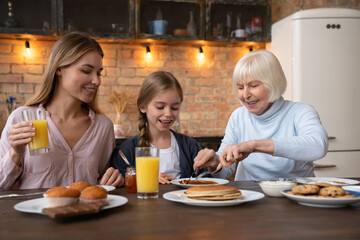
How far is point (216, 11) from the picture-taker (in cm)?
405

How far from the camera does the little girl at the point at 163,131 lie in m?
2.14

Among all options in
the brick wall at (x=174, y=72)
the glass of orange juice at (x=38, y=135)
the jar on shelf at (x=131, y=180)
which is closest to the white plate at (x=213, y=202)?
the jar on shelf at (x=131, y=180)

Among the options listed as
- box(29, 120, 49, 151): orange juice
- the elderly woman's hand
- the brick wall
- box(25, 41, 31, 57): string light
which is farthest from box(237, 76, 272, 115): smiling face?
box(25, 41, 31, 57): string light

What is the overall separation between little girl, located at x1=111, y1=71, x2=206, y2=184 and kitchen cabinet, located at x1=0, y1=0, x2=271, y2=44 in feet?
5.51

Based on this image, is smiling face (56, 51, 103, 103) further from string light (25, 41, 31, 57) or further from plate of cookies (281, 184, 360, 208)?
string light (25, 41, 31, 57)

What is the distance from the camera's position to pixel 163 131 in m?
2.28

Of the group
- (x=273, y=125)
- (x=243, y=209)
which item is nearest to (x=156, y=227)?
(x=243, y=209)

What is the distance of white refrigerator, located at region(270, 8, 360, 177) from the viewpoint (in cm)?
371

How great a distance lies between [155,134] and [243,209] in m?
1.23

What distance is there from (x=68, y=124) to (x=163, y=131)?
23.0 inches

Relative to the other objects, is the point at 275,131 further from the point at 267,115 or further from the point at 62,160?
the point at 62,160

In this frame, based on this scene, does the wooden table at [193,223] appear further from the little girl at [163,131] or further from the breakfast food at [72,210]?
the little girl at [163,131]

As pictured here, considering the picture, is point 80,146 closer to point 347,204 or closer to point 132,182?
point 132,182

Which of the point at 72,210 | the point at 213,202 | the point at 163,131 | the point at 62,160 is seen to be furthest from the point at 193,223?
the point at 163,131
